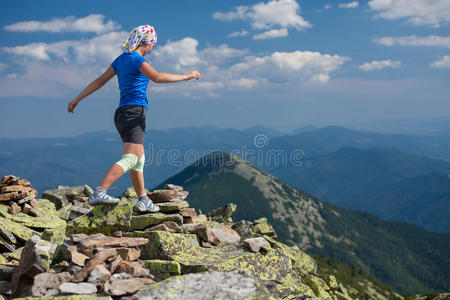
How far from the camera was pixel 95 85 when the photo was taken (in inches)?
446

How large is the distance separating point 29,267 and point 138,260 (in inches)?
103

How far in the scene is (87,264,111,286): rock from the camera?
673cm

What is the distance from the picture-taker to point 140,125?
1063 cm

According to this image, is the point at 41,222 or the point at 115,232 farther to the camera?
the point at 41,222

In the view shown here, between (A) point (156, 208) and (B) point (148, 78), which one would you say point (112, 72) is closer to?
(B) point (148, 78)

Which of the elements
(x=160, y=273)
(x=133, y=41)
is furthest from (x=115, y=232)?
(x=133, y=41)

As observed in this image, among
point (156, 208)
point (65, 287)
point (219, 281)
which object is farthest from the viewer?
point (156, 208)

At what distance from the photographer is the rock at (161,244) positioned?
31.1ft

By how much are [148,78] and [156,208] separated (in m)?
4.65

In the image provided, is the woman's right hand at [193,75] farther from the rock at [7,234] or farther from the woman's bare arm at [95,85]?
the rock at [7,234]

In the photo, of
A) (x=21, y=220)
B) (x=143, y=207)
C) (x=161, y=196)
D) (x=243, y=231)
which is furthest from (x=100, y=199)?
(x=21, y=220)

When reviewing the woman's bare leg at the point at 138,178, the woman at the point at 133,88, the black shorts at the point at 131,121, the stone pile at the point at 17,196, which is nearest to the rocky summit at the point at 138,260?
the stone pile at the point at 17,196

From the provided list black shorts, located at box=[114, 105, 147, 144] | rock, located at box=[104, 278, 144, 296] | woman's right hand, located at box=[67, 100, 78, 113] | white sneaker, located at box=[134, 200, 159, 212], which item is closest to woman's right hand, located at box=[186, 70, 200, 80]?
black shorts, located at box=[114, 105, 147, 144]

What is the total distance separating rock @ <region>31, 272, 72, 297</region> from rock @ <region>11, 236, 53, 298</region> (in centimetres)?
27
